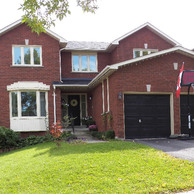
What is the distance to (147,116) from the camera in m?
13.0

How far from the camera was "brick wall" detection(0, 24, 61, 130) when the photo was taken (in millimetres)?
15227

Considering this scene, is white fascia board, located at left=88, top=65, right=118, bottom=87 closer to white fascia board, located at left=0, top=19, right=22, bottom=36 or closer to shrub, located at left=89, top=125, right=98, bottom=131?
shrub, located at left=89, top=125, right=98, bottom=131

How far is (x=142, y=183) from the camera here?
19.0ft

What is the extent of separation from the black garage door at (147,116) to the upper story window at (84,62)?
6271 mm

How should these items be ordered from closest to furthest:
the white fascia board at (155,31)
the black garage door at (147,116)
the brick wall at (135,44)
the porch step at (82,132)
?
the black garage door at (147,116) → the porch step at (82,132) → the white fascia board at (155,31) → the brick wall at (135,44)

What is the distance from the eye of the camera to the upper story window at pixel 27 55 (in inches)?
615

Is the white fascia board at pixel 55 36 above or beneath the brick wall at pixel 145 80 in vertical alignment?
above

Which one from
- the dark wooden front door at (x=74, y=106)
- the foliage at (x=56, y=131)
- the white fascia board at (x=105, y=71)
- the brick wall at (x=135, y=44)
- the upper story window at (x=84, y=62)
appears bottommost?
the foliage at (x=56, y=131)

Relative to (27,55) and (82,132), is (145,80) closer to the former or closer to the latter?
(82,132)

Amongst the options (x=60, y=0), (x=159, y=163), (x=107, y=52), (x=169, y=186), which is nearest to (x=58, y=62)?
(x=107, y=52)

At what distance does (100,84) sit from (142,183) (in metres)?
10.2

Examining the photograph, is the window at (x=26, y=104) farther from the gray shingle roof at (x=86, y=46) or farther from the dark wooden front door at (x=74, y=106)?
the gray shingle roof at (x=86, y=46)

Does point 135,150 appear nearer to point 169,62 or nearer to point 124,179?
point 124,179

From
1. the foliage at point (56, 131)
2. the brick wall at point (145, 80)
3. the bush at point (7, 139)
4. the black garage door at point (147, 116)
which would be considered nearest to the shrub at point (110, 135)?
the brick wall at point (145, 80)
